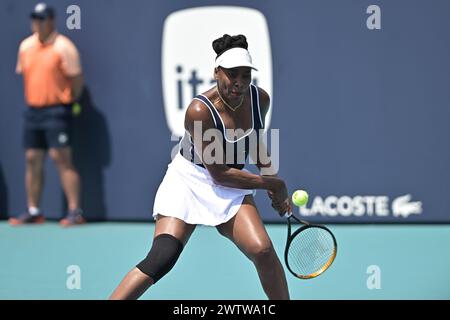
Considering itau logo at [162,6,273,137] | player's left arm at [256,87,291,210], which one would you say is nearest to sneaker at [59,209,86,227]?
itau logo at [162,6,273,137]

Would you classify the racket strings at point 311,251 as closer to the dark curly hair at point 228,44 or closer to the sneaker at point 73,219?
the dark curly hair at point 228,44

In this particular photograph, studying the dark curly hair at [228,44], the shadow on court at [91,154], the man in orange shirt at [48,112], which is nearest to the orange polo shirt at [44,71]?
the man in orange shirt at [48,112]

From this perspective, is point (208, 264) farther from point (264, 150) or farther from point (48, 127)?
point (48, 127)

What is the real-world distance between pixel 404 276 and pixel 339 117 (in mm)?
1615

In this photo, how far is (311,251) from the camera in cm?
434

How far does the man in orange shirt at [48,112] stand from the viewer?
7086 millimetres

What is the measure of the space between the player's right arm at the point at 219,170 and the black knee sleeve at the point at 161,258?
328 millimetres

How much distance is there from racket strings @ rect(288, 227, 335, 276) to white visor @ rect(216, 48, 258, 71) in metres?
0.79

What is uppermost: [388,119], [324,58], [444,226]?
[324,58]

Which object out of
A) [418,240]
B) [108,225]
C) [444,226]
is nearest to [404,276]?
[418,240]

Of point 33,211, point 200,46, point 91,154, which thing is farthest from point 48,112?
point 200,46

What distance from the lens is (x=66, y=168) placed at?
7.11 metres
